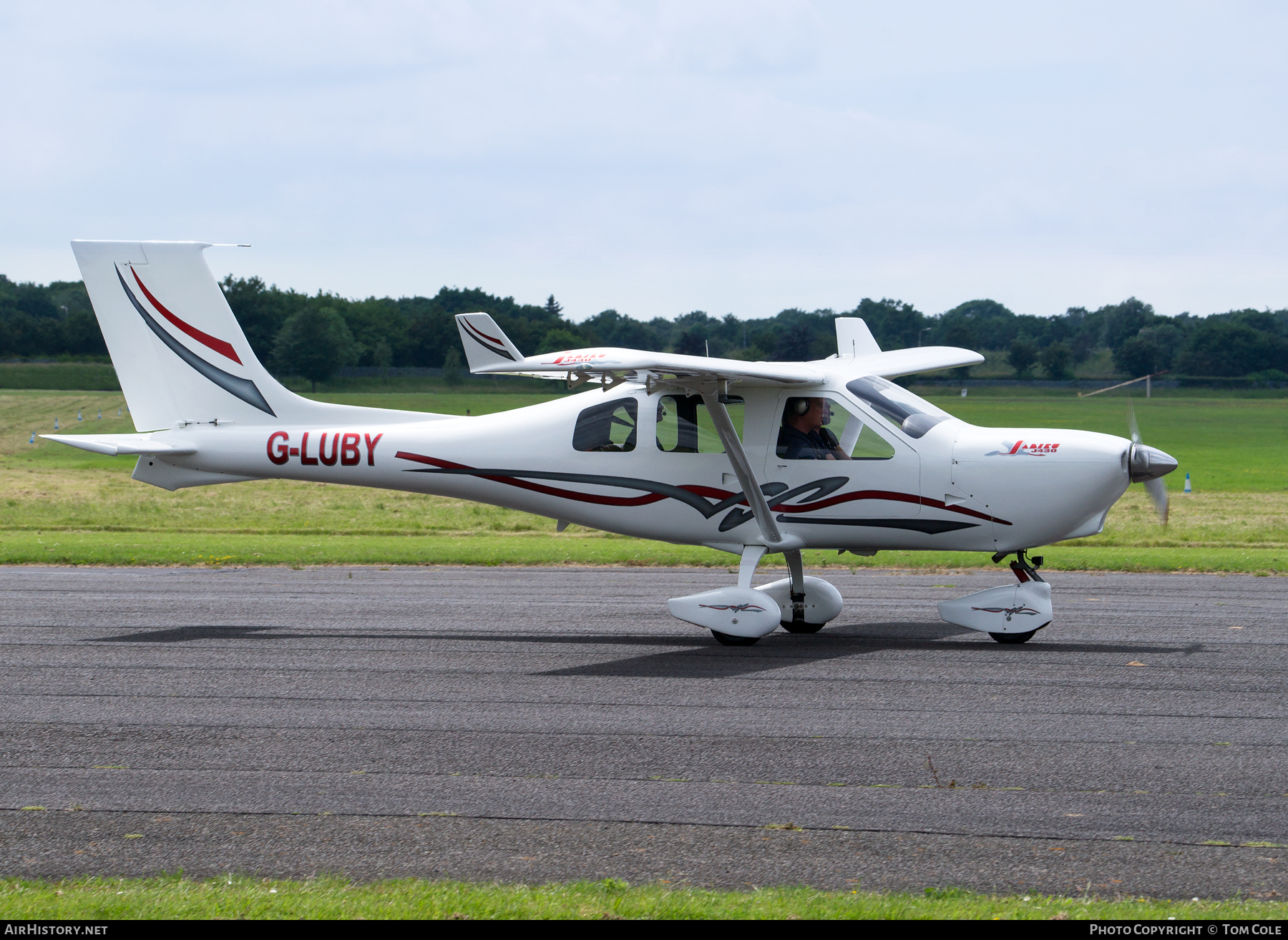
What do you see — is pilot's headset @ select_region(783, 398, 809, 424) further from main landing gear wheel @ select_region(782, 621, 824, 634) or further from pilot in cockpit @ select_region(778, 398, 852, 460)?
main landing gear wheel @ select_region(782, 621, 824, 634)

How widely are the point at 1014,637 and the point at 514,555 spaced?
33.8 feet

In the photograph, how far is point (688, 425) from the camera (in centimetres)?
1240

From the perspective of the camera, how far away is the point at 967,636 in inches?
494

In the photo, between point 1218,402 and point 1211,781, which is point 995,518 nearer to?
point 1211,781

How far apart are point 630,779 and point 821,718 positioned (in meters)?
2.02

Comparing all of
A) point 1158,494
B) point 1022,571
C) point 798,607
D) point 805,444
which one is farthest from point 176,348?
point 1158,494

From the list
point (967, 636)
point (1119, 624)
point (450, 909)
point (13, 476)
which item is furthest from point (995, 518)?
point (13, 476)

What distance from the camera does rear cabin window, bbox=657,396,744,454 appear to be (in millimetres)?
12328

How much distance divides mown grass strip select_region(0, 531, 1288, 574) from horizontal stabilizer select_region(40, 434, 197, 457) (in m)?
6.42

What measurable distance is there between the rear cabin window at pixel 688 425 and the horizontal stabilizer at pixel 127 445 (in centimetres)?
505

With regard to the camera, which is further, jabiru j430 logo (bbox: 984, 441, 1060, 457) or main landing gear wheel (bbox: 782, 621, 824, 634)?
main landing gear wheel (bbox: 782, 621, 824, 634)

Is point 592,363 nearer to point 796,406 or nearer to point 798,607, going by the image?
point 796,406

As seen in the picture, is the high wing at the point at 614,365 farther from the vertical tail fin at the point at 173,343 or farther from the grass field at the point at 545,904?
the grass field at the point at 545,904

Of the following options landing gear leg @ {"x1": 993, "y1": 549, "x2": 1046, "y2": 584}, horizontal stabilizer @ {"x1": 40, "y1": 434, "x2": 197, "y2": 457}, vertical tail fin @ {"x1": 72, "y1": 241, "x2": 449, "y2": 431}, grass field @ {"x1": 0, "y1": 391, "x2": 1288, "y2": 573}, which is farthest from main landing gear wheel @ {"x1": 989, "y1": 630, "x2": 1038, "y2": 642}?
horizontal stabilizer @ {"x1": 40, "y1": 434, "x2": 197, "y2": 457}
